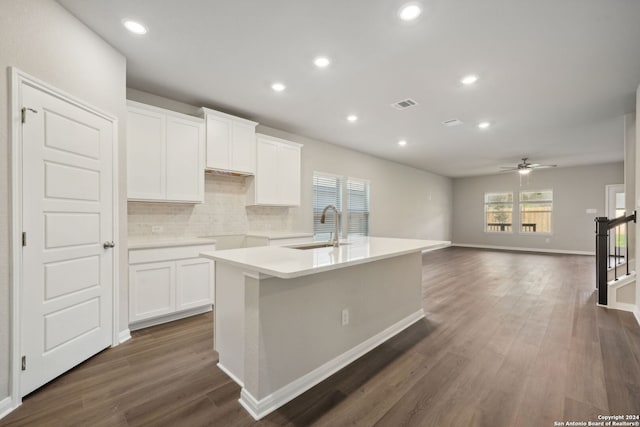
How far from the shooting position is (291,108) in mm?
4039

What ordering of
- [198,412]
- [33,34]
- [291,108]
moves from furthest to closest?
[291,108], [33,34], [198,412]

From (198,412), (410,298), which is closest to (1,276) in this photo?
(198,412)

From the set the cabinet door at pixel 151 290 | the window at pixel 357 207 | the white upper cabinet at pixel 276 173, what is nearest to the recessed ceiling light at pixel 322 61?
the white upper cabinet at pixel 276 173

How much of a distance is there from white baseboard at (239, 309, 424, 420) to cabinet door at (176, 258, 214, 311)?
1.78m

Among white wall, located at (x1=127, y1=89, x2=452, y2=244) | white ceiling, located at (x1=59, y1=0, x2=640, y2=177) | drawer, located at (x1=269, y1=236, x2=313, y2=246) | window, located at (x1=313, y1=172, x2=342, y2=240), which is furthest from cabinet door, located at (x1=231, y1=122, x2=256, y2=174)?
window, located at (x1=313, y1=172, x2=342, y2=240)

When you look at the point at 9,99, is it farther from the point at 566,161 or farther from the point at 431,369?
the point at 566,161

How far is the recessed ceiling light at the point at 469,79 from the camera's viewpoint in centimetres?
306

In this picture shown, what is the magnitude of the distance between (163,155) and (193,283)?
154cm

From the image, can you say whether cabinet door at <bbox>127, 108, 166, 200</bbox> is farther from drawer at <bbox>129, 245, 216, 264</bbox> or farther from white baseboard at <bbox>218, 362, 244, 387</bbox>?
white baseboard at <bbox>218, 362, 244, 387</bbox>

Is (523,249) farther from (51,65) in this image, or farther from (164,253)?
(51,65)

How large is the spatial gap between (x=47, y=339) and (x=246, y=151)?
288cm

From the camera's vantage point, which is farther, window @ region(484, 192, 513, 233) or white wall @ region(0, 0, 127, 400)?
window @ region(484, 192, 513, 233)

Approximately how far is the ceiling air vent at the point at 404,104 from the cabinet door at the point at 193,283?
323 cm

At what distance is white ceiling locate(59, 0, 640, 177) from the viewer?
212 centimetres
